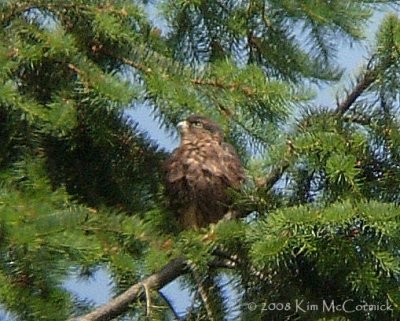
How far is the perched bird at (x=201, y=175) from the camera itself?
56.6 inches

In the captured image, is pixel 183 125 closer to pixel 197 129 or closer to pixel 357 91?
pixel 197 129

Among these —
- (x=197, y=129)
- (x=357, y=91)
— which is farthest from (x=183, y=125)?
(x=357, y=91)

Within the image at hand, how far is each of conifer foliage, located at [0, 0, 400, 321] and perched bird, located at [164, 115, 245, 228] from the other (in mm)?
24

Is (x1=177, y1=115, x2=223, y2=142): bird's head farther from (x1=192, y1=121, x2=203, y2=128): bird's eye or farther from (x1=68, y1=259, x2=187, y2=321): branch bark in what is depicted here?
(x1=68, y1=259, x2=187, y2=321): branch bark

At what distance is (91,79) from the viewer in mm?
1352

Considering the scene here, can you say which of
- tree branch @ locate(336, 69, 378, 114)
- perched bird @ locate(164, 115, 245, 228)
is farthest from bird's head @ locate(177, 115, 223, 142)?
tree branch @ locate(336, 69, 378, 114)

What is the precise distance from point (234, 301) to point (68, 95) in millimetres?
325

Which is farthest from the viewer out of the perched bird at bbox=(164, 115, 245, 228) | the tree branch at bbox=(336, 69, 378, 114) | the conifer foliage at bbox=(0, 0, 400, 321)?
the perched bird at bbox=(164, 115, 245, 228)

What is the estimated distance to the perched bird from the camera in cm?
144

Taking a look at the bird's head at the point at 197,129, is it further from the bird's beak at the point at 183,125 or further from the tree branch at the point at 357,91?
the tree branch at the point at 357,91

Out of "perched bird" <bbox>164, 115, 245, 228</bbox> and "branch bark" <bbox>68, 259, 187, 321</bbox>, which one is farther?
"perched bird" <bbox>164, 115, 245, 228</bbox>

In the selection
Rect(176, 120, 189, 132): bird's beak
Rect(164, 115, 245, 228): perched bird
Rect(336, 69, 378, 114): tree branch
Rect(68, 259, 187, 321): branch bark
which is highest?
Rect(176, 120, 189, 132): bird's beak

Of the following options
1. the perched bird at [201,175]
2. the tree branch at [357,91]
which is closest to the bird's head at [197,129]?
the perched bird at [201,175]

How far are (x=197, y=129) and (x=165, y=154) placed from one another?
0.22 feet
